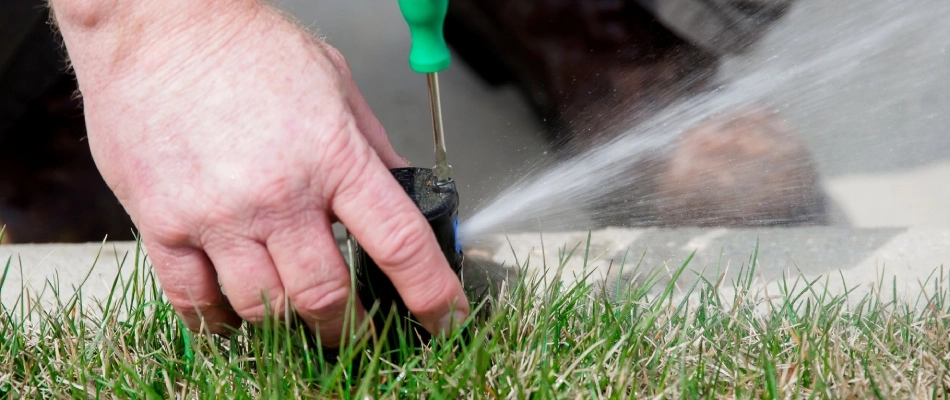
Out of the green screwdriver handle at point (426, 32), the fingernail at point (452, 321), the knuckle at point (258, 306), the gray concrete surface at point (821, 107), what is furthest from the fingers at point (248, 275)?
the gray concrete surface at point (821, 107)

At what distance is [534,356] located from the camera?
133 cm

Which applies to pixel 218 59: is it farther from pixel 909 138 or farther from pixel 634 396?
pixel 909 138

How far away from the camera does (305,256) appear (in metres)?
1.21

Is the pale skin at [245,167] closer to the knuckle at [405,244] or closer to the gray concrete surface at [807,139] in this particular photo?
the knuckle at [405,244]

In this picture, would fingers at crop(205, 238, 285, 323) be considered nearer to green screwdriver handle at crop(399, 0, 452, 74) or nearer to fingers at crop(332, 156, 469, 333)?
fingers at crop(332, 156, 469, 333)

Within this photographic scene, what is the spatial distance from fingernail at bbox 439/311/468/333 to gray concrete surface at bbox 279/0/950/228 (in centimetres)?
104

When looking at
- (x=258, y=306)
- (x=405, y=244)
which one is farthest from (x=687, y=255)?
(x=258, y=306)

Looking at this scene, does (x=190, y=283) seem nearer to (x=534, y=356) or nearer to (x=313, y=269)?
(x=313, y=269)

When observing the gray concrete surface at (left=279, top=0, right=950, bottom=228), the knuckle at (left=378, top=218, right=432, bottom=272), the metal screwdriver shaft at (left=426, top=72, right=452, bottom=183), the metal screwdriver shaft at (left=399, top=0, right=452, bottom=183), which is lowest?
the knuckle at (left=378, top=218, right=432, bottom=272)

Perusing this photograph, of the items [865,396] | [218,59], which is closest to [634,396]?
[865,396]

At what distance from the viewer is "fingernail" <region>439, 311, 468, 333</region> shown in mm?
1298

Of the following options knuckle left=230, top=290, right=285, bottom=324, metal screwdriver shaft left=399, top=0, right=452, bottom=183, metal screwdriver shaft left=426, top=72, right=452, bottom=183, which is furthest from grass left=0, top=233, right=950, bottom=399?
metal screwdriver shaft left=399, top=0, right=452, bottom=183

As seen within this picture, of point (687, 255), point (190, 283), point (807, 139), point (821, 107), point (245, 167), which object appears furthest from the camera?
point (821, 107)

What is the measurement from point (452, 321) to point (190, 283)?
426 mm
